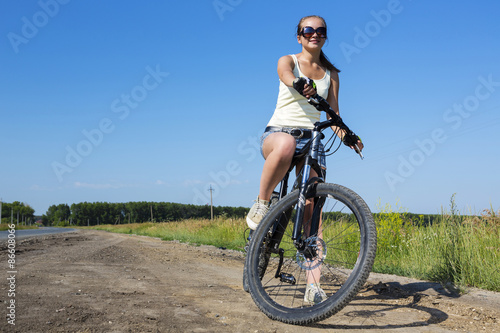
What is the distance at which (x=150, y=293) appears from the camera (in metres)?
3.21

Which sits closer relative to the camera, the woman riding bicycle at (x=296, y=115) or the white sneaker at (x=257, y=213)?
the woman riding bicycle at (x=296, y=115)

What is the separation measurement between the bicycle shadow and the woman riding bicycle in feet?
1.18

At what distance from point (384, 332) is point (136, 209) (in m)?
143

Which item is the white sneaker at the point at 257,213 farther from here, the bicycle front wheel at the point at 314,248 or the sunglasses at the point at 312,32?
the sunglasses at the point at 312,32

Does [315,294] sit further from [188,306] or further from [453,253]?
[453,253]

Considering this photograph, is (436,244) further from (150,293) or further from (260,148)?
(150,293)

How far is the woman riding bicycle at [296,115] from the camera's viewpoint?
2992 millimetres

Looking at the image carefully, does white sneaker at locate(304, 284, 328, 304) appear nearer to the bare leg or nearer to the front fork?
the front fork

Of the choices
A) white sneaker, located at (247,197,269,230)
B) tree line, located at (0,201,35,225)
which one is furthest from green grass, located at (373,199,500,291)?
tree line, located at (0,201,35,225)

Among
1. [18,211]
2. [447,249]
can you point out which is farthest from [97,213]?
[447,249]

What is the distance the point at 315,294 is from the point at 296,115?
146 cm

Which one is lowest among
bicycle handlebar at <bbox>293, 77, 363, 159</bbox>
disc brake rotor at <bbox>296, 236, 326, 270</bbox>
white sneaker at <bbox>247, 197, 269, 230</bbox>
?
disc brake rotor at <bbox>296, 236, 326, 270</bbox>

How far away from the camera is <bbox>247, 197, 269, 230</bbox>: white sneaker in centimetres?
319

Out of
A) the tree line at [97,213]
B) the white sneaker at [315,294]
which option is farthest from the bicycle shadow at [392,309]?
the tree line at [97,213]
